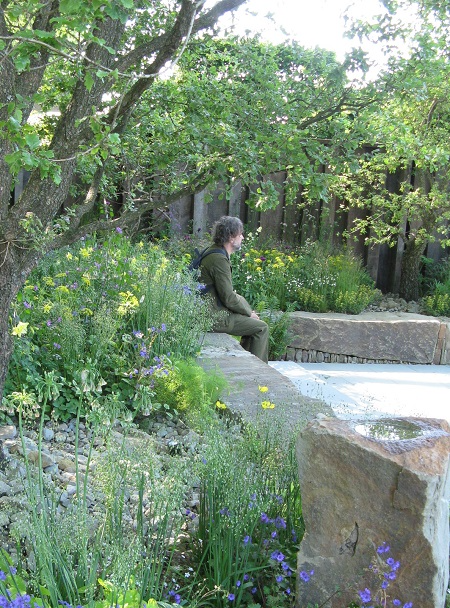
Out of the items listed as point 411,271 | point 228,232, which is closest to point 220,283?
point 228,232

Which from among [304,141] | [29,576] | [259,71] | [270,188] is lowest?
[29,576]

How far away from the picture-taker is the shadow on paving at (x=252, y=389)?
3.68 m

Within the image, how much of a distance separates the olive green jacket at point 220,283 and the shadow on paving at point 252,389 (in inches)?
19.0

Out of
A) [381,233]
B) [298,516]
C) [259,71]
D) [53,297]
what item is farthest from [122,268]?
[381,233]

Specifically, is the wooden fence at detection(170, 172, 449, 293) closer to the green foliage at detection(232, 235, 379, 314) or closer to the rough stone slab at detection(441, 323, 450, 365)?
the green foliage at detection(232, 235, 379, 314)

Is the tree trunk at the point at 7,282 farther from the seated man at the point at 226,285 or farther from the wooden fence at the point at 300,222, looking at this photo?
the wooden fence at the point at 300,222

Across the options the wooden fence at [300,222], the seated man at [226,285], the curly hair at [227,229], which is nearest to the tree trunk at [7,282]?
the seated man at [226,285]

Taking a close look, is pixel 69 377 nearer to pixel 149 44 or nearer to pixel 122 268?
pixel 122 268

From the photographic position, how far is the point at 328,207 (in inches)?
408

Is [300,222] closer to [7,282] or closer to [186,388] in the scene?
[186,388]

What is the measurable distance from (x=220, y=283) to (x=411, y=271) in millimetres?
4767

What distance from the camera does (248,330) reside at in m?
6.46

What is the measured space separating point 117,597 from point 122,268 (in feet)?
10.8

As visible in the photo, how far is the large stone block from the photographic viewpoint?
2.29 m
